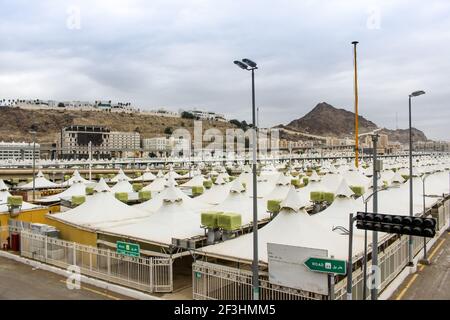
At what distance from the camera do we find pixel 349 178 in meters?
40.2

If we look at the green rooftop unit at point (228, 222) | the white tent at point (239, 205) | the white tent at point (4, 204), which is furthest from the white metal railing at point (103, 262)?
the white tent at point (239, 205)

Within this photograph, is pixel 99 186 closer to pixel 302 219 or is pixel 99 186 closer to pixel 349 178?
pixel 302 219

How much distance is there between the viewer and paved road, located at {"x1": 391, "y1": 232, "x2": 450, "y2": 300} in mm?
16228

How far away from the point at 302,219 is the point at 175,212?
6822 mm

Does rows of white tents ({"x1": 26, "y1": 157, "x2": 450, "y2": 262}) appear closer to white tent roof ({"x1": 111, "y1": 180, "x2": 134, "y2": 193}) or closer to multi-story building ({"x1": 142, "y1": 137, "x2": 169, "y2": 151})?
white tent roof ({"x1": 111, "y1": 180, "x2": 134, "y2": 193})

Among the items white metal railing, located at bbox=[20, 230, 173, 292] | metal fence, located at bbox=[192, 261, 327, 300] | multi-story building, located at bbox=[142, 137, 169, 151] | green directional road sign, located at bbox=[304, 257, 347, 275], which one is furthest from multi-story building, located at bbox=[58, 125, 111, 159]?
green directional road sign, located at bbox=[304, 257, 347, 275]

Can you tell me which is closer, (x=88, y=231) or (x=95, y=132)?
(x=88, y=231)

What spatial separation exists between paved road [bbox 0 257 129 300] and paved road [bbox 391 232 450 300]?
467 inches

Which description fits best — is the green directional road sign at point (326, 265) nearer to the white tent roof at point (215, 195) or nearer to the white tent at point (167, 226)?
the white tent at point (167, 226)

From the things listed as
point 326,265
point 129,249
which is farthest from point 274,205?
point 326,265

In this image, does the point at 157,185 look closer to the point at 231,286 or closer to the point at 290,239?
the point at 290,239

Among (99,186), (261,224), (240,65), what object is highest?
(240,65)

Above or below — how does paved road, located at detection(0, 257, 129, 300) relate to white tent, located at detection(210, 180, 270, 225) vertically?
below
